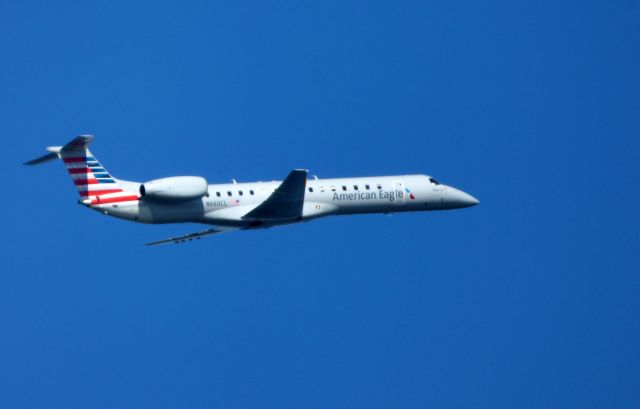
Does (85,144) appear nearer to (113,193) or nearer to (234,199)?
(113,193)

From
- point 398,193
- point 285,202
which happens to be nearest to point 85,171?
point 285,202

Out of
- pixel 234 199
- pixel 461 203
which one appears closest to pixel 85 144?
pixel 234 199

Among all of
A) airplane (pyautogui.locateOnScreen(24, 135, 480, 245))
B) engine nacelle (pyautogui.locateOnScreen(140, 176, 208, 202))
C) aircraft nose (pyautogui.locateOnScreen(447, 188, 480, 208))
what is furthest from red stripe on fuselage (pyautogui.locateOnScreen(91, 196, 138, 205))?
aircraft nose (pyautogui.locateOnScreen(447, 188, 480, 208))

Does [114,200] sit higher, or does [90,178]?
[90,178]

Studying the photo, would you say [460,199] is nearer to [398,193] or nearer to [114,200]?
[398,193]

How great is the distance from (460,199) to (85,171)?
696 inches

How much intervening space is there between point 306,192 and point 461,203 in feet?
26.9

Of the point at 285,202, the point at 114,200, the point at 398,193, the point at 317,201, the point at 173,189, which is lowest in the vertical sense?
the point at 114,200

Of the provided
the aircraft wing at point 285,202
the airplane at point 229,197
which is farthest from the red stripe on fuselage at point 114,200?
the aircraft wing at point 285,202

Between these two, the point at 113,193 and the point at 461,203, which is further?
Result: the point at 461,203

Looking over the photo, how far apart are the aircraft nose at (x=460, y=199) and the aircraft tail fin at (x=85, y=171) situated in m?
15.6

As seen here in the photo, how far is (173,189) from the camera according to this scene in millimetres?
54281

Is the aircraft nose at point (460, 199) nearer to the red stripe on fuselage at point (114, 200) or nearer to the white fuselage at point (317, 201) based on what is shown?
the white fuselage at point (317, 201)

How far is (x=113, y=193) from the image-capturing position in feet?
181
